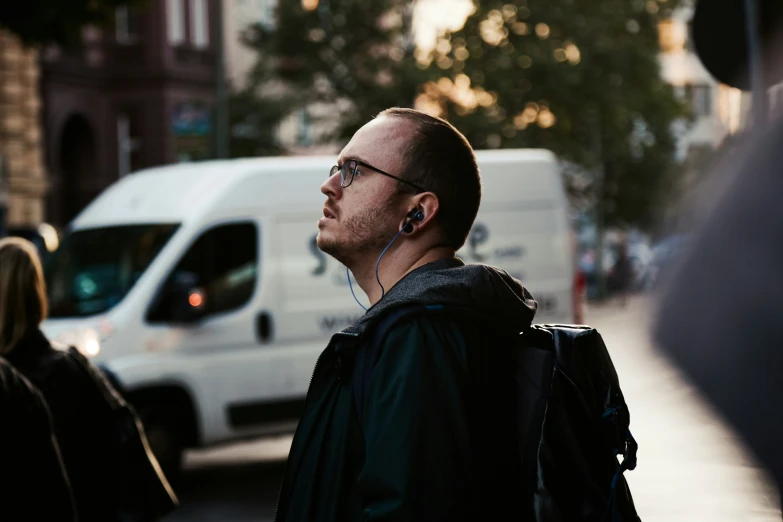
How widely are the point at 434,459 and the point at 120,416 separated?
9.69ft

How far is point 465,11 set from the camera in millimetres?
29266

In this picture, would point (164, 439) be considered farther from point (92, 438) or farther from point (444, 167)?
point (444, 167)

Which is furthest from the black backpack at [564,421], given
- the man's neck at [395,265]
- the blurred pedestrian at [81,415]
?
the blurred pedestrian at [81,415]

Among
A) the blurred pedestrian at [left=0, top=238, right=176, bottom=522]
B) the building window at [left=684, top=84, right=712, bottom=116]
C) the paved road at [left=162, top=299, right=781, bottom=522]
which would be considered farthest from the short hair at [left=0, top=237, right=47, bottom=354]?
the building window at [left=684, top=84, right=712, bottom=116]

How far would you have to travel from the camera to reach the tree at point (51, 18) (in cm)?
1369

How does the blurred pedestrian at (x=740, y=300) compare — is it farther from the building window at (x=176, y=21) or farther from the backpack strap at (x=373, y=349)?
the building window at (x=176, y=21)

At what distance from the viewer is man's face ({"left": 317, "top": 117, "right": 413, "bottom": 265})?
2.32 metres

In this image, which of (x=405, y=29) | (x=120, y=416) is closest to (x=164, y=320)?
(x=120, y=416)

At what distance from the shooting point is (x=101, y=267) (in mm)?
9703

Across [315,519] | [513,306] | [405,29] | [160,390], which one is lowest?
[160,390]

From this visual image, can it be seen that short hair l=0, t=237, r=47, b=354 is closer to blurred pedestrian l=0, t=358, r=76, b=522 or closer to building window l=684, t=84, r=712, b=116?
blurred pedestrian l=0, t=358, r=76, b=522

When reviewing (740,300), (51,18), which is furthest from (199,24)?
(740,300)

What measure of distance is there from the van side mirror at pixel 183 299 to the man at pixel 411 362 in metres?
7.10

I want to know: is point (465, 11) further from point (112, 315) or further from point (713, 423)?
point (713, 423)
